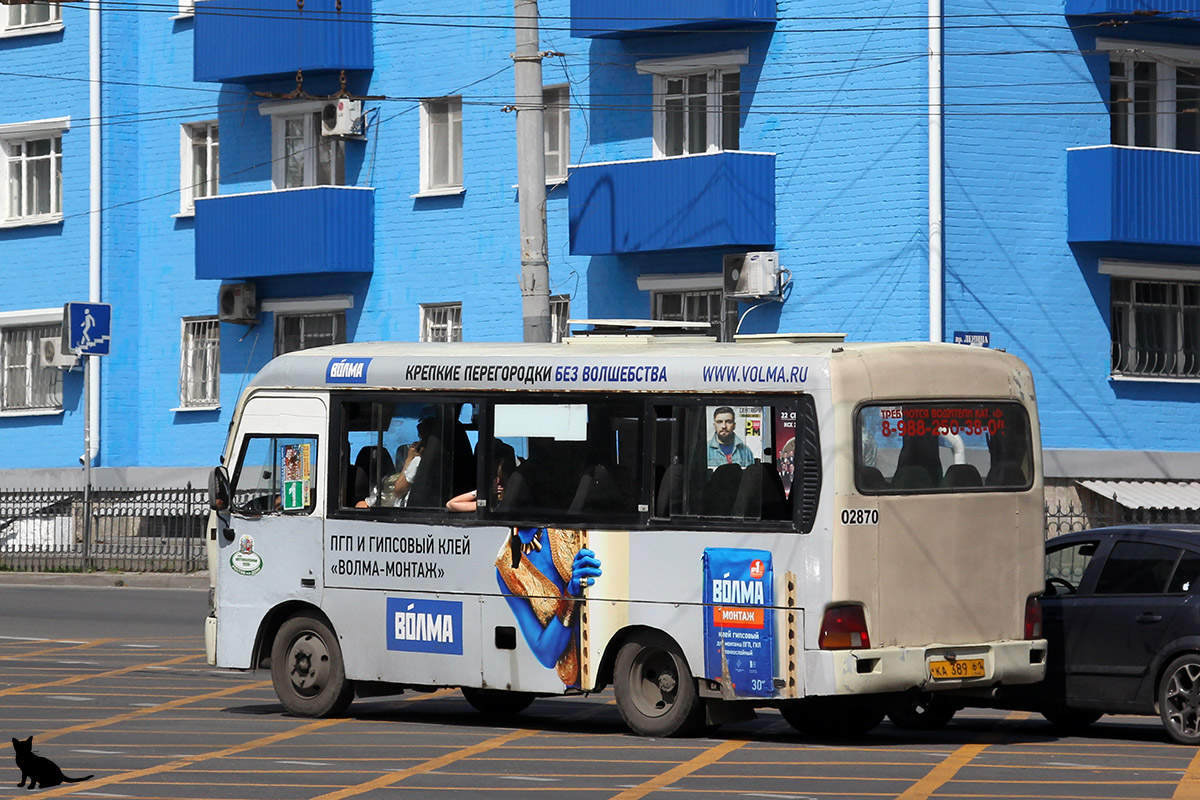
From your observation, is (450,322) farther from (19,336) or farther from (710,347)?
(710,347)

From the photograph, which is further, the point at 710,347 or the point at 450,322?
the point at 450,322

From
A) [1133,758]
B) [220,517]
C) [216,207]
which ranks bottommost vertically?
[1133,758]

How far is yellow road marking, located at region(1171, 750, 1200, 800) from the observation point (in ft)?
36.0

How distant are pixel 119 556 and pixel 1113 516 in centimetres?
1392

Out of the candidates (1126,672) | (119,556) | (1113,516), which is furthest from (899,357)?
(119,556)

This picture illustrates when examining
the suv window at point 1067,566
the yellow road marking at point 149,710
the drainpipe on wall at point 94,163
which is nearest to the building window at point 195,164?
the drainpipe on wall at point 94,163

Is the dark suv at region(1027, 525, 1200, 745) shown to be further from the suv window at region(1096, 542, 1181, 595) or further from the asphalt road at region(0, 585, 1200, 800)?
the asphalt road at region(0, 585, 1200, 800)

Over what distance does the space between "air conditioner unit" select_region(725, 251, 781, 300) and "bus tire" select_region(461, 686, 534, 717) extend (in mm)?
13986

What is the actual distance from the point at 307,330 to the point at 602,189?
22.9 ft

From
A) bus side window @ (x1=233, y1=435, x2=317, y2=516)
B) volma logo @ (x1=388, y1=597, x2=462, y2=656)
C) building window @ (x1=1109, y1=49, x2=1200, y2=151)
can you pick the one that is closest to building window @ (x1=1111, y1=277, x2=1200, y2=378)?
building window @ (x1=1109, y1=49, x2=1200, y2=151)

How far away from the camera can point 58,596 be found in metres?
27.2

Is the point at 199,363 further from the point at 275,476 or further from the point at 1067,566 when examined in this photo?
the point at 1067,566

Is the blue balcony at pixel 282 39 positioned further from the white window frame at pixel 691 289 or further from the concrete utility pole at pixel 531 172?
the concrete utility pole at pixel 531 172

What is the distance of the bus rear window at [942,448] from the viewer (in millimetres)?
13305
